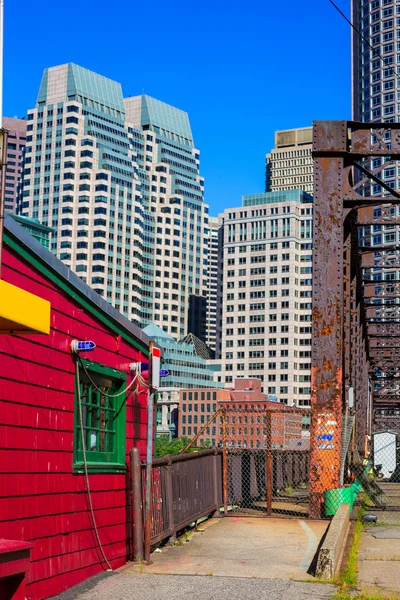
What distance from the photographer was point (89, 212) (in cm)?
19012

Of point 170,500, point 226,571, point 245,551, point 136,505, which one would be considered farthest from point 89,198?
point 226,571

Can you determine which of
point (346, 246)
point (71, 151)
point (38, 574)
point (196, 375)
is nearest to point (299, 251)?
point (196, 375)

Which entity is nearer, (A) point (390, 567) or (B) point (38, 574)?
(B) point (38, 574)

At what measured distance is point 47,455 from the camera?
906 centimetres

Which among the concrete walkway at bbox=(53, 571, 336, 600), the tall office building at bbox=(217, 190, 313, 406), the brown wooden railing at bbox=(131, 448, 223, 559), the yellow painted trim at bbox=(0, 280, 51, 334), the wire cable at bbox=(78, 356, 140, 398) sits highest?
the tall office building at bbox=(217, 190, 313, 406)

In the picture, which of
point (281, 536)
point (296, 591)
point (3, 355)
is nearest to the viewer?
point (3, 355)

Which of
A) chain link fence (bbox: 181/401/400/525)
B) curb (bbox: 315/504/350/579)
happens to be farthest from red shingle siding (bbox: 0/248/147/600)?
chain link fence (bbox: 181/401/400/525)

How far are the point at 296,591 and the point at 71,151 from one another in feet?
616

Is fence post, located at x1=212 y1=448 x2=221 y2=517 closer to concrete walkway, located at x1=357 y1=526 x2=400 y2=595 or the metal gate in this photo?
the metal gate

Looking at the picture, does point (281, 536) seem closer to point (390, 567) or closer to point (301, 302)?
point (390, 567)

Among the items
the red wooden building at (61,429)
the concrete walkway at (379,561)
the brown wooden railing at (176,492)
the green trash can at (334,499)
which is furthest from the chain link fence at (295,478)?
the red wooden building at (61,429)

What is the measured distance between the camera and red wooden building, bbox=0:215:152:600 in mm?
8320

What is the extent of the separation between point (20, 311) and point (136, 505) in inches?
199

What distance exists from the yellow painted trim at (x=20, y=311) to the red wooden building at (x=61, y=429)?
0.53 metres
